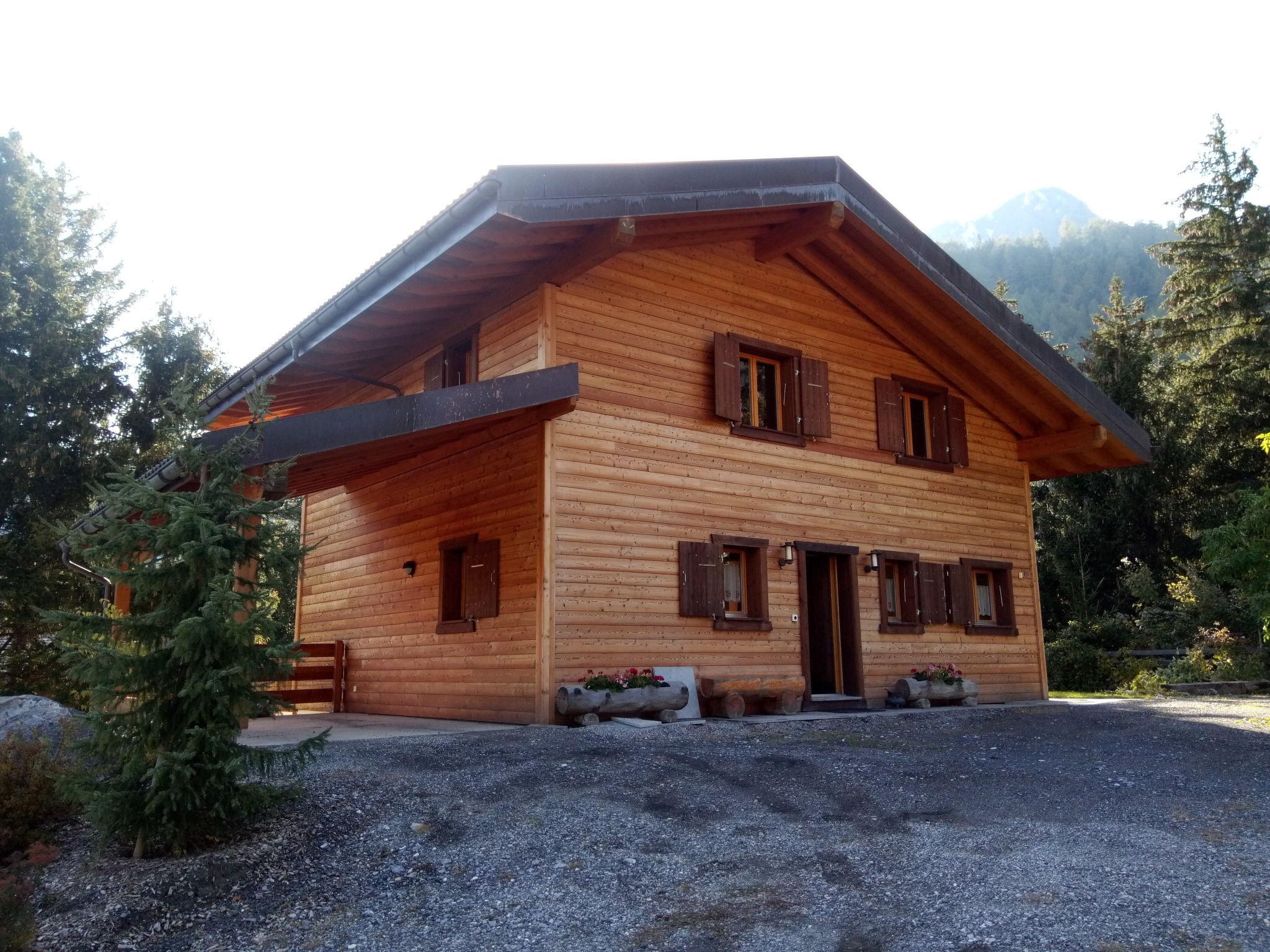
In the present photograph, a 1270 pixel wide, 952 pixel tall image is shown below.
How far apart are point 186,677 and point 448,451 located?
22.2 ft

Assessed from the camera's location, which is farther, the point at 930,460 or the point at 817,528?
the point at 930,460

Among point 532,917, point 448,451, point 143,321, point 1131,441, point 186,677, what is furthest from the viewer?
point 143,321

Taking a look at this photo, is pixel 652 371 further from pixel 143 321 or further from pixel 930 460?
pixel 143 321

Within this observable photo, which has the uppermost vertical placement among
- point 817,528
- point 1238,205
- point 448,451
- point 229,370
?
point 1238,205

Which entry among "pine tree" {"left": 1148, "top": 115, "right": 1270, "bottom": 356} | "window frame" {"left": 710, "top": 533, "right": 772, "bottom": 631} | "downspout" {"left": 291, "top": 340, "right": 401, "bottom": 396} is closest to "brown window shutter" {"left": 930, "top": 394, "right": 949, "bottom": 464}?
"window frame" {"left": 710, "top": 533, "right": 772, "bottom": 631}

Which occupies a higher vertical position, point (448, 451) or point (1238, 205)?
point (1238, 205)

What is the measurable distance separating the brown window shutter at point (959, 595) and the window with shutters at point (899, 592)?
78 centimetres

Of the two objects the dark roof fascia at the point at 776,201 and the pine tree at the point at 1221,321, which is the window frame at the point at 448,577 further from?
the pine tree at the point at 1221,321

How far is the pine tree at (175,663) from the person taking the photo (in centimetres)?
502

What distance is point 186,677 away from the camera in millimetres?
5223

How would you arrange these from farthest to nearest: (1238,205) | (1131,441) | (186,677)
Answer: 1. (1238,205)
2. (1131,441)
3. (186,677)

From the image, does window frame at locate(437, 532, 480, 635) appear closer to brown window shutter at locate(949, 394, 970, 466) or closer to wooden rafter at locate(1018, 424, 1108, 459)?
brown window shutter at locate(949, 394, 970, 466)

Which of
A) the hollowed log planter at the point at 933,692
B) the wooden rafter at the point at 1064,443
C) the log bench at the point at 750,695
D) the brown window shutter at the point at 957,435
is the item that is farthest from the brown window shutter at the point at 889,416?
the log bench at the point at 750,695

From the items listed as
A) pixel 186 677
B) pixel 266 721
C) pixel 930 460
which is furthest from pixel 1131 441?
pixel 186 677
